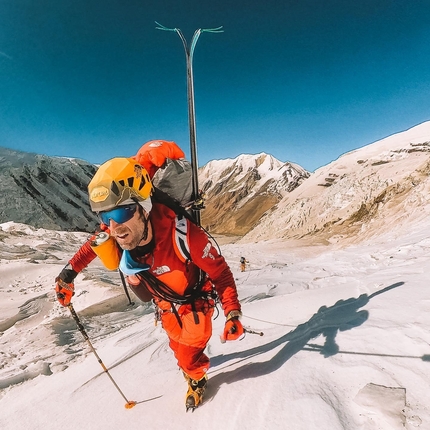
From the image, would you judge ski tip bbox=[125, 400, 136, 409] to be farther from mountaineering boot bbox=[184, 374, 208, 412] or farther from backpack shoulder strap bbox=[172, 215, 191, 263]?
backpack shoulder strap bbox=[172, 215, 191, 263]

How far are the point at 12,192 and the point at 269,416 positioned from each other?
46.9 meters

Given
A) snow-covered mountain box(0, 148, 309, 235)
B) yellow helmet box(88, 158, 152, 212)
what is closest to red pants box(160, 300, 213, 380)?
yellow helmet box(88, 158, 152, 212)

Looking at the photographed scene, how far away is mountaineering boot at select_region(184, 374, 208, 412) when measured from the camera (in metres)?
2.45

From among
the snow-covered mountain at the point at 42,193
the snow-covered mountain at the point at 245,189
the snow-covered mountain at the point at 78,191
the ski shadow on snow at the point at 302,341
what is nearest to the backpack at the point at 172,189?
the ski shadow on snow at the point at 302,341

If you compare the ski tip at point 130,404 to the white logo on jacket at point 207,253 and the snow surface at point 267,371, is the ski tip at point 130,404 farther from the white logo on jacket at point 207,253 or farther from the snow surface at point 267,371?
the white logo on jacket at point 207,253

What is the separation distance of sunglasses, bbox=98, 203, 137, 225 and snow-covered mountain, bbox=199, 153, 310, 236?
58685 millimetres

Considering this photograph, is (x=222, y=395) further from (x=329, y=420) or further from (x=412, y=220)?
(x=412, y=220)

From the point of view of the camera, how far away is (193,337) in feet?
8.91

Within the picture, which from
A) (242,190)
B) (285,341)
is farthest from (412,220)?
(242,190)

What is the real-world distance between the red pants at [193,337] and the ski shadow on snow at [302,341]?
0.25 meters

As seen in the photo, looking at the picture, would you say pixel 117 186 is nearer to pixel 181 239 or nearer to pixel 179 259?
pixel 181 239

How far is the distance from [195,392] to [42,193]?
49292 millimetres

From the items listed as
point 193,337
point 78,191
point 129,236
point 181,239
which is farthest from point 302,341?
point 78,191

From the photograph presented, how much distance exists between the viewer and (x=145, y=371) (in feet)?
10.9
